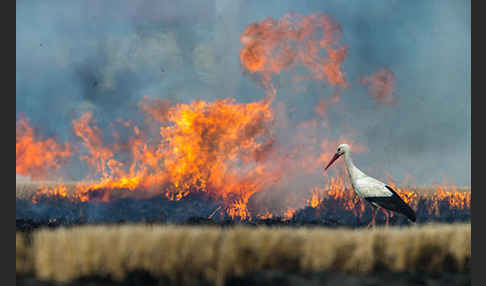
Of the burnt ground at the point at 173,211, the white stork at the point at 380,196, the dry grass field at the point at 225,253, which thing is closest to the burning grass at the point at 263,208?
the burnt ground at the point at 173,211

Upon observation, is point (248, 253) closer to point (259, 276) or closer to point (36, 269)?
point (259, 276)

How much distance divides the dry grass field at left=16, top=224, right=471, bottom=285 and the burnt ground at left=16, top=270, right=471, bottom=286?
15cm

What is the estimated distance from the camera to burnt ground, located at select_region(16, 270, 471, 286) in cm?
926

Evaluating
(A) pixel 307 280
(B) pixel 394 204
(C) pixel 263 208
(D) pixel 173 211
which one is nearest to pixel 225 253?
(A) pixel 307 280

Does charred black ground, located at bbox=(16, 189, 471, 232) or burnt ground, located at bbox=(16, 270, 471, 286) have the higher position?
burnt ground, located at bbox=(16, 270, 471, 286)

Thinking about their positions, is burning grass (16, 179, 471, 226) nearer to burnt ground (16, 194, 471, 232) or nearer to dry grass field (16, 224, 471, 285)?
burnt ground (16, 194, 471, 232)

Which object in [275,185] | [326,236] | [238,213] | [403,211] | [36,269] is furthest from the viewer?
[275,185]

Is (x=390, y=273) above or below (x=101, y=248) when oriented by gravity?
below

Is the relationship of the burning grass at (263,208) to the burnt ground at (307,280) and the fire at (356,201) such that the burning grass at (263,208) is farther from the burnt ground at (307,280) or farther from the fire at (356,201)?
the burnt ground at (307,280)

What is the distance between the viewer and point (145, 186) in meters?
26.7

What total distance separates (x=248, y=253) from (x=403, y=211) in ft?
23.5

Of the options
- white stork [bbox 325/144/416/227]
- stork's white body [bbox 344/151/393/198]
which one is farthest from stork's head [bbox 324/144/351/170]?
white stork [bbox 325/144/416/227]

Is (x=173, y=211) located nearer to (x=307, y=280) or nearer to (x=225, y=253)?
(x=225, y=253)

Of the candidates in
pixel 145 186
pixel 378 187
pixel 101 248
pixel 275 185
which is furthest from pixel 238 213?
pixel 101 248
